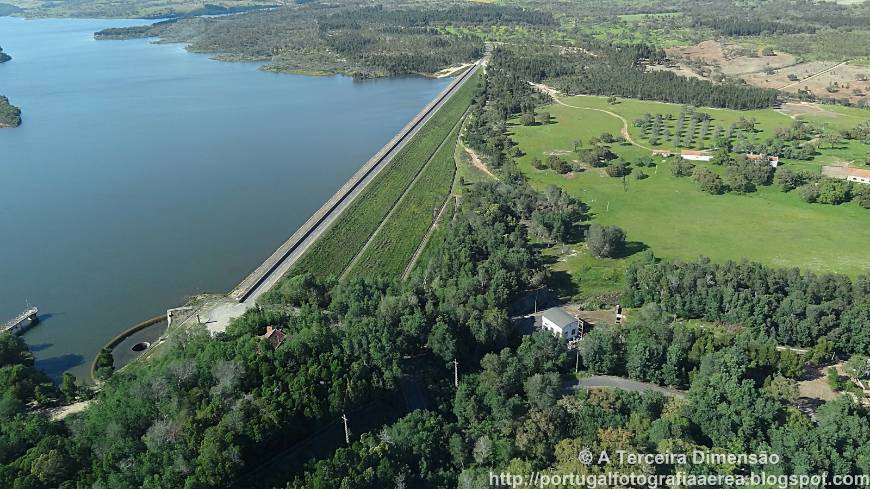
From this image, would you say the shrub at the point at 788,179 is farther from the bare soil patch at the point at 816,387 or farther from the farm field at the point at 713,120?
the bare soil patch at the point at 816,387

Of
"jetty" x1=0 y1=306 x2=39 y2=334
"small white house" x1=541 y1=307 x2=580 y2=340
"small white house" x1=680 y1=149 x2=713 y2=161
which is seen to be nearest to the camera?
"small white house" x1=541 y1=307 x2=580 y2=340

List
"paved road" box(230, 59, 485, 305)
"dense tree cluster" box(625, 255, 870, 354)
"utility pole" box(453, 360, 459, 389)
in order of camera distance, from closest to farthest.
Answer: "utility pole" box(453, 360, 459, 389), "dense tree cluster" box(625, 255, 870, 354), "paved road" box(230, 59, 485, 305)

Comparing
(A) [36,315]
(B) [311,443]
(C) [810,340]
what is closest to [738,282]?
(C) [810,340]

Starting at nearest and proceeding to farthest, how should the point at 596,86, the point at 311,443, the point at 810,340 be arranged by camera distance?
the point at 311,443, the point at 810,340, the point at 596,86

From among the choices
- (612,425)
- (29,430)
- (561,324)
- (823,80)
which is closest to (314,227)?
(561,324)

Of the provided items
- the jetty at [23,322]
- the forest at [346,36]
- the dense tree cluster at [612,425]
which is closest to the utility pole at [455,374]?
the dense tree cluster at [612,425]

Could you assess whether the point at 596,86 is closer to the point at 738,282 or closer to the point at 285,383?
the point at 738,282

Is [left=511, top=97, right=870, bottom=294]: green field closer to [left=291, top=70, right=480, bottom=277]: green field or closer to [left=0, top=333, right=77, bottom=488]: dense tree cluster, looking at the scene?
[left=291, top=70, right=480, bottom=277]: green field

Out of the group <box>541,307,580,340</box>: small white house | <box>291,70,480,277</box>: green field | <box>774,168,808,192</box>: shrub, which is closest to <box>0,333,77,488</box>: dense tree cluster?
<box>291,70,480,277</box>: green field
